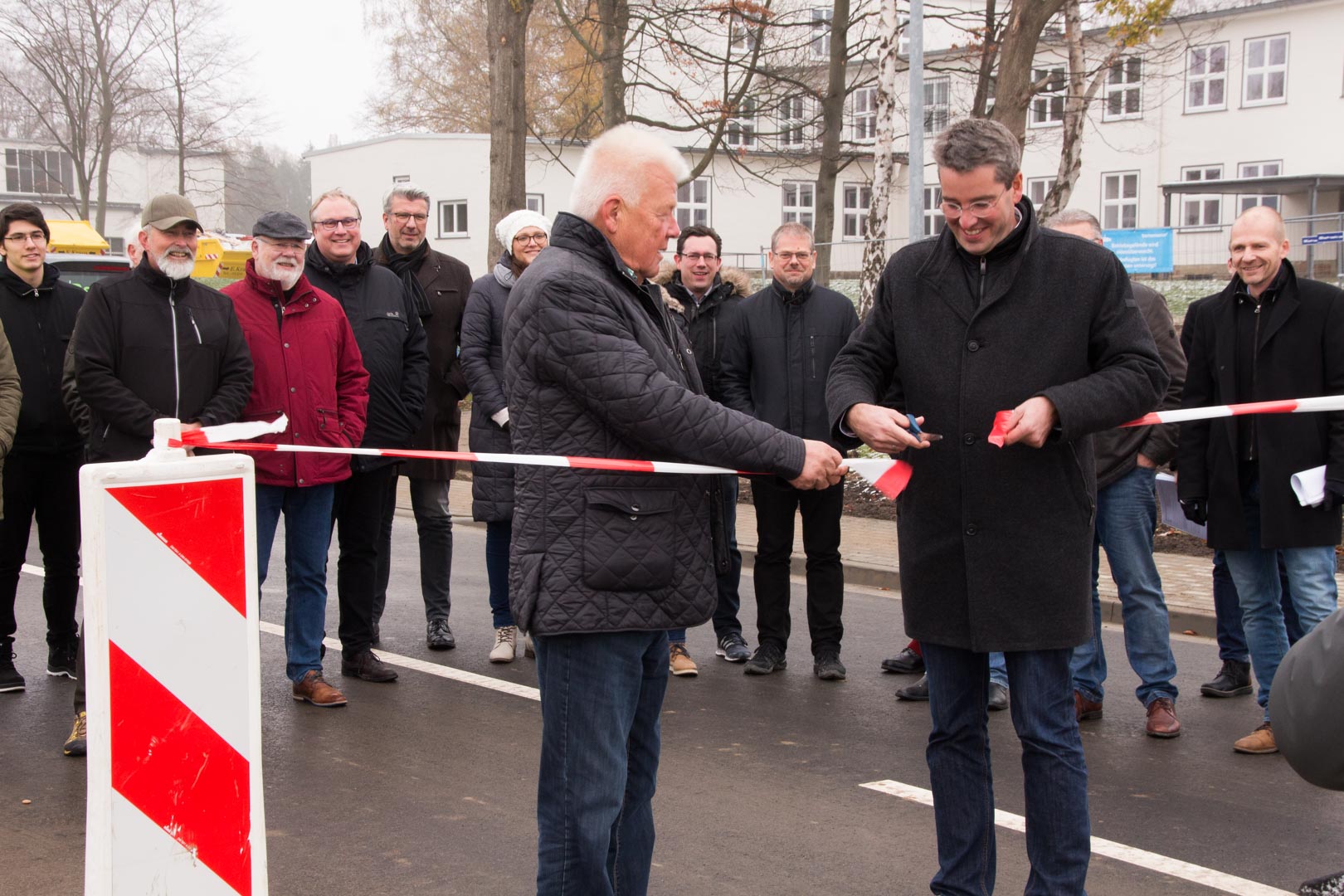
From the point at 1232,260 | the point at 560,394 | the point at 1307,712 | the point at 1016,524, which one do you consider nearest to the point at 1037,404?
the point at 1016,524

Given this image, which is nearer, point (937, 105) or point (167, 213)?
point (167, 213)

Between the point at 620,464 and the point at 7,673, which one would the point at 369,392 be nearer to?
the point at 7,673

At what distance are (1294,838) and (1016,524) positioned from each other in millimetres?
1904

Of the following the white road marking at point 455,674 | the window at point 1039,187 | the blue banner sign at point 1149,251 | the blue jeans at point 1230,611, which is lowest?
the white road marking at point 455,674

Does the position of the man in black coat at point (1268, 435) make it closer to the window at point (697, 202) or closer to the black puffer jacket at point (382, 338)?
the black puffer jacket at point (382, 338)

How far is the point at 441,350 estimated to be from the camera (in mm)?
7895

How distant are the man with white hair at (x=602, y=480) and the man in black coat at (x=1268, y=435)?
2.95 meters

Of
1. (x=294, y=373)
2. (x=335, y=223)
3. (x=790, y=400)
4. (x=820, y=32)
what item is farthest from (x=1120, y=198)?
(x=294, y=373)

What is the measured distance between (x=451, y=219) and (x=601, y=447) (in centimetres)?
3943

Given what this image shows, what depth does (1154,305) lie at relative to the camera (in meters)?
6.08

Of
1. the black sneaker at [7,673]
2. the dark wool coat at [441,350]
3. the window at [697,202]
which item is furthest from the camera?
the window at [697,202]

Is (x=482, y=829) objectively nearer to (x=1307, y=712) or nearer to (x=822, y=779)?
(x=822, y=779)

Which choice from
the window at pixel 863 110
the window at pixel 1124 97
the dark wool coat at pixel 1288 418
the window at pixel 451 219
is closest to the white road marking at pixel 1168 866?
the dark wool coat at pixel 1288 418

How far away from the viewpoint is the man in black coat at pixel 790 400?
6934 mm
